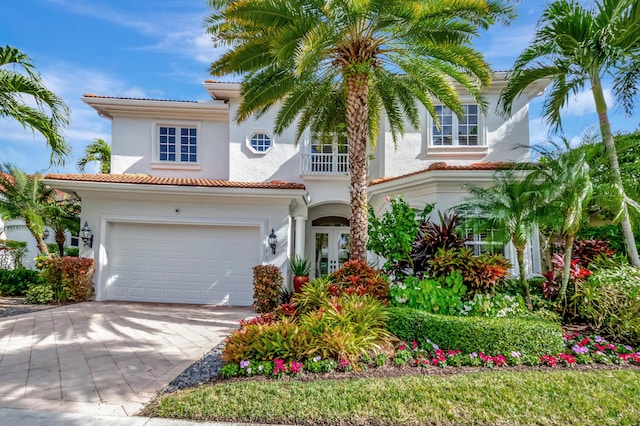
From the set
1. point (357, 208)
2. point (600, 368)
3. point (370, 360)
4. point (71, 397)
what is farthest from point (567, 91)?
point (71, 397)

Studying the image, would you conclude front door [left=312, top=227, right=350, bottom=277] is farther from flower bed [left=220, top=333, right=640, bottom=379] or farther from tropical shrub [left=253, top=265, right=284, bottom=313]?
flower bed [left=220, top=333, right=640, bottom=379]

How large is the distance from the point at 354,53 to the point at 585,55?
17.1 ft

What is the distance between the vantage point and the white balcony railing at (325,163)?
47.8 feet

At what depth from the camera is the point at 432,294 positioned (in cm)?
693

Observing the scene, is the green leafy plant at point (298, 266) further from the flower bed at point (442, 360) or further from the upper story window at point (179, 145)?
the upper story window at point (179, 145)

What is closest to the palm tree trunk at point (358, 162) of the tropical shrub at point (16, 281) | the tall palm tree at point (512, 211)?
the tall palm tree at point (512, 211)

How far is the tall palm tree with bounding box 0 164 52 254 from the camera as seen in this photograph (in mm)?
14430

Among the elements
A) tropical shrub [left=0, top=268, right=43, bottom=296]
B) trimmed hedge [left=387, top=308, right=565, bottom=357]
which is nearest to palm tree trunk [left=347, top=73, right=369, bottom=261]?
trimmed hedge [left=387, top=308, right=565, bottom=357]

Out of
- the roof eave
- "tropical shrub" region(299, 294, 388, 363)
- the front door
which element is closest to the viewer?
"tropical shrub" region(299, 294, 388, 363)

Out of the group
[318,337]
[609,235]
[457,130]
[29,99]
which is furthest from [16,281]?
[609,235]

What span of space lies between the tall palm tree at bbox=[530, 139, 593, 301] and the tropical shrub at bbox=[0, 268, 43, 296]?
17149 millimetres

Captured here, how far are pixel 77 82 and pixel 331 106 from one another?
11.3m

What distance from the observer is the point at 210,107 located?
15273mm

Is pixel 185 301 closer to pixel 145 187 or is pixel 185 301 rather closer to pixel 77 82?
pixel 145 187
